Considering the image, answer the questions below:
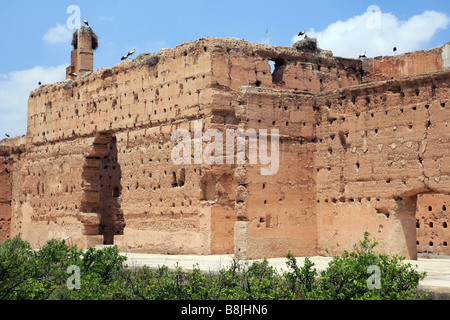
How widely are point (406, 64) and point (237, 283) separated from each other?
12.4 meters

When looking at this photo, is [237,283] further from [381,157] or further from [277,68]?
→ [277,68]

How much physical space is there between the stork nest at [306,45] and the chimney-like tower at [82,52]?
1133 cm

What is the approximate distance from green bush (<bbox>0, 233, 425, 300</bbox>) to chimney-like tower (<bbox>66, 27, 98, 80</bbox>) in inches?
640

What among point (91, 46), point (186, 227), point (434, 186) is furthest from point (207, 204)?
point (91, 46)

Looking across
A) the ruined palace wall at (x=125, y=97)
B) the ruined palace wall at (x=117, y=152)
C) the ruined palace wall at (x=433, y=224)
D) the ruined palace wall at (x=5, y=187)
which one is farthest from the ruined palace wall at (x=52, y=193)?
the ruined palace wall at (x=433, y=224)

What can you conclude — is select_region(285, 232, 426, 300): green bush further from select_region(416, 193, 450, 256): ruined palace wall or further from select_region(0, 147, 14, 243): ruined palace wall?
select_region(0, 147, 14, 243): ruined palace wall

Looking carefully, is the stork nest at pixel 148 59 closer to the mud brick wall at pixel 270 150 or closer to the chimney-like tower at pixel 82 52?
the mud brick wall at pixel 270 150

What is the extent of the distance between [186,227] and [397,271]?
9.32 m

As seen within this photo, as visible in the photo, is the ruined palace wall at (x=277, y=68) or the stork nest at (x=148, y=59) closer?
the ruined palace wall at (x=277, y=68)

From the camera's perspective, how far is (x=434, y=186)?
16.3 meters

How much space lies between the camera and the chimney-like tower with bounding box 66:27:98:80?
96.0 ft

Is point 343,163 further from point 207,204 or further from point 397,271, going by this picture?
point 397,271

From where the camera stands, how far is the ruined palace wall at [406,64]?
21.2m
